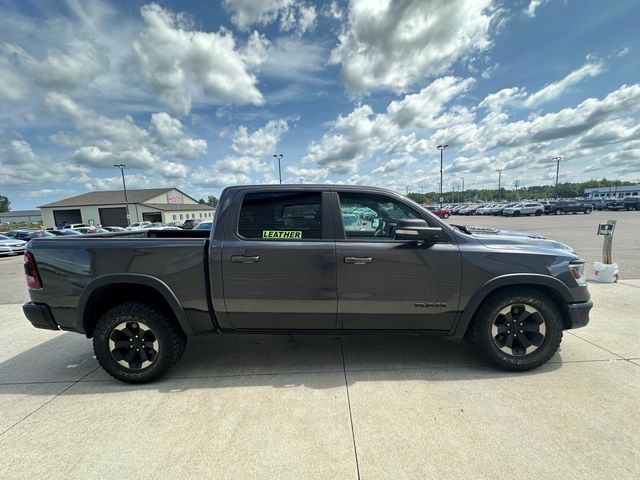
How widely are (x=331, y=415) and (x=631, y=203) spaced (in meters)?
52.7

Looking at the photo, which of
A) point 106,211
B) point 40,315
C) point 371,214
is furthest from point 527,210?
point 106,211

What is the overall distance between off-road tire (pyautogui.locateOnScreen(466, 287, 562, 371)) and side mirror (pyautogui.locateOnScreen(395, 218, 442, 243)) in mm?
922

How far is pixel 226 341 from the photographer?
3.69m

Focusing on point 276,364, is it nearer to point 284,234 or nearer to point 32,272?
point 284,234

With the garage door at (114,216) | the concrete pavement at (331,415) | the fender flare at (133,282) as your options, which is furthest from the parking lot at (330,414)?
the garage door at (114,216)

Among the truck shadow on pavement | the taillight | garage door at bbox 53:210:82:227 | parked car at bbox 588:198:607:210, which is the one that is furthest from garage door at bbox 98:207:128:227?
parked car at bbox 588:198:607:210

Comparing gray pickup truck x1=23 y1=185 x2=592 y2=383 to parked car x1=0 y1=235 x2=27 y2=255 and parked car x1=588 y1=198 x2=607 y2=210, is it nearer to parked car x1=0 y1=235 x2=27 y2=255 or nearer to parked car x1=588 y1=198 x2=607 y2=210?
parked car x1=0 y1=235 x2=27 y2=255

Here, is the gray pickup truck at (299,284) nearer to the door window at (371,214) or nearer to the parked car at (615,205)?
the door window at (371,214)

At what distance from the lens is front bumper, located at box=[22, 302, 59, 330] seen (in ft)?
9.05

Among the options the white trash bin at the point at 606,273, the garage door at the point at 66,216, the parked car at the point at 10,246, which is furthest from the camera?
the garage door at the point at 66,216

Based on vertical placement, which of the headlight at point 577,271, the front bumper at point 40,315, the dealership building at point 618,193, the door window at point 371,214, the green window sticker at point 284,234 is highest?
the dealership building at point 618,193

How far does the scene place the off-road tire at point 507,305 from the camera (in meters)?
2.74

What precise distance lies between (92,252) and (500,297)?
12.7 ft

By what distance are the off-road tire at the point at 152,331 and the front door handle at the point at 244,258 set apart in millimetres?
917
